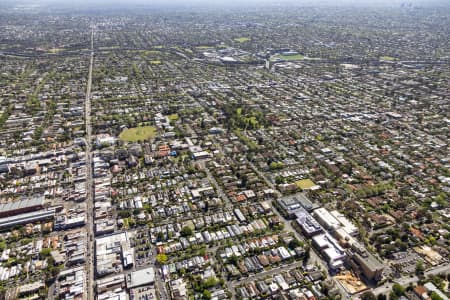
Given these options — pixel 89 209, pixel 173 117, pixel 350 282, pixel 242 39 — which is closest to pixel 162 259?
pixel 89 209

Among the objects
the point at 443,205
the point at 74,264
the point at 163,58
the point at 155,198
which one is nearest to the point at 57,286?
the point at 74,264

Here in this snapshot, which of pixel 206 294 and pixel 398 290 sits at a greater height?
pixel 398 290

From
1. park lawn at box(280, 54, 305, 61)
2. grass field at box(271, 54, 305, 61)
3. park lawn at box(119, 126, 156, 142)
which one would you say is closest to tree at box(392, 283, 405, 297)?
park lawn at box(119, 126, 156, 142)

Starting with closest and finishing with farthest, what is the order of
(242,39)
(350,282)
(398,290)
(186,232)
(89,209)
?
(398,290)
(350,282)
(186,232)
(89,209)
(242,39)

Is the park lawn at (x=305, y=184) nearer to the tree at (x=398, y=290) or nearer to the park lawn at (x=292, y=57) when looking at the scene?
the tree at (x=398, y=290)

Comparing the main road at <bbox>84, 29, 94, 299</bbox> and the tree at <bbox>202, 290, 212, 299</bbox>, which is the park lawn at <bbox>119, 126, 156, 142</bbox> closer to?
the main road at <bbox>84, 29, 94, 299</bbox>

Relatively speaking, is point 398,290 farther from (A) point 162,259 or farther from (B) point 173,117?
(B) point 173,117
